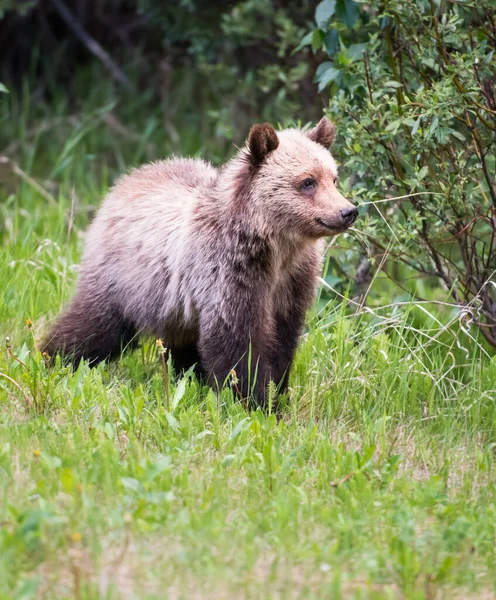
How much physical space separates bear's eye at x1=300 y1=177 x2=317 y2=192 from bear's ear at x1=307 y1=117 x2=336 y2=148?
0.36 metres

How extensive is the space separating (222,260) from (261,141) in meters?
0.63

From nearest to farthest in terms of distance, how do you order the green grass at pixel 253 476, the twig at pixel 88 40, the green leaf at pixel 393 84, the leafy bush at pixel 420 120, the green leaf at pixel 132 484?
the green grass at pixel 253 476 → the green leaf at pixel 132 484 → the leafy bush at pixel 420 120 → the green leaf at pixel 393 84 → the twig at pixel 88 40

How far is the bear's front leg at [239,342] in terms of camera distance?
479 cm

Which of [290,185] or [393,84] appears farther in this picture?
[393,84]

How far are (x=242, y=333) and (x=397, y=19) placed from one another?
198cm

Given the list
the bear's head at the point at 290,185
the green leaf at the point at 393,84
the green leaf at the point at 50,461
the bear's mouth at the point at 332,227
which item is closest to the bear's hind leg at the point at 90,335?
the bear's head at the point at 290,185

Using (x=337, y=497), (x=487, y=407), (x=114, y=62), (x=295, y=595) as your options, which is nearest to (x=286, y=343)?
(x=487, y=407)

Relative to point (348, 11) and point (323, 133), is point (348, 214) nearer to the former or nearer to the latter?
point (323, 133)

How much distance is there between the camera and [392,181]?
17.6ft

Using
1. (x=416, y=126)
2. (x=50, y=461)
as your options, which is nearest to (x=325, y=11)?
(x=416, y=126)

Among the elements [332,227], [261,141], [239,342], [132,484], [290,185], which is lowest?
[132,484]

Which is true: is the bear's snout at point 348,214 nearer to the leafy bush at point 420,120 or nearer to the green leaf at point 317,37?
the leafy bush at point 420,120

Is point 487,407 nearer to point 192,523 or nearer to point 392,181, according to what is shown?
point 392,181

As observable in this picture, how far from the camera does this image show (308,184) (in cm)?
482
